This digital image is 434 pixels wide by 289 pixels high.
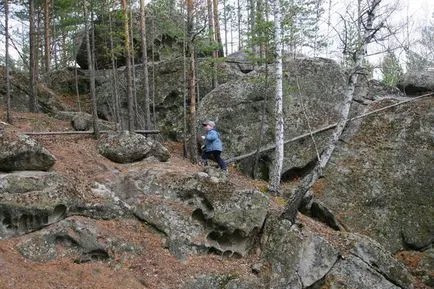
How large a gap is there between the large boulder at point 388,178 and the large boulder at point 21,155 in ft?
31.4

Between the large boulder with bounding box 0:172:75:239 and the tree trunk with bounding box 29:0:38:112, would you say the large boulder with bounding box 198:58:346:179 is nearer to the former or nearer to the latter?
the tree trunk with bounding box 29:0:38:112

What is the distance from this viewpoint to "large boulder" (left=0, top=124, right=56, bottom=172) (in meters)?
11.3

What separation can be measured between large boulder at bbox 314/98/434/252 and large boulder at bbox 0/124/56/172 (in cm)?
957

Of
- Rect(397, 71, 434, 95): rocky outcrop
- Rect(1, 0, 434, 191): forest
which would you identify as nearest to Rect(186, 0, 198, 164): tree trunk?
Rect(1, 0, 434, 191): forest

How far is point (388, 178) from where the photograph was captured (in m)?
16.3

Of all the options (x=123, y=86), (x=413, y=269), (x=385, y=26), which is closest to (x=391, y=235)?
(x=413, y=269)

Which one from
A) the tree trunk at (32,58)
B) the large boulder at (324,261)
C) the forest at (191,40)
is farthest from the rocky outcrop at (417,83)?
the tree trunk at (32,58)

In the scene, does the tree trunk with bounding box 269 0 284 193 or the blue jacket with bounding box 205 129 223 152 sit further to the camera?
the tree trunk with bounding box 269 0 284 193

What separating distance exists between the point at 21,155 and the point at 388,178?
41.4ft

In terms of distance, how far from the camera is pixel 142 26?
20.4 meters

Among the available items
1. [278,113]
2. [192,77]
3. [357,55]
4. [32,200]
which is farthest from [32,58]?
[357,55]

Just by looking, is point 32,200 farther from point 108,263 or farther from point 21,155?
point 108,263

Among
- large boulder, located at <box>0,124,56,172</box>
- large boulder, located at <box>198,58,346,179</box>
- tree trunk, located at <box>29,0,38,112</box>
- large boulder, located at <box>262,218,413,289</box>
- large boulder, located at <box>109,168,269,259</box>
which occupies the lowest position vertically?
large boulder, located at <box>262,218,413,289</box>

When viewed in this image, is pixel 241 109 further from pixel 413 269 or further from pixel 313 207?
pixel 413 269
